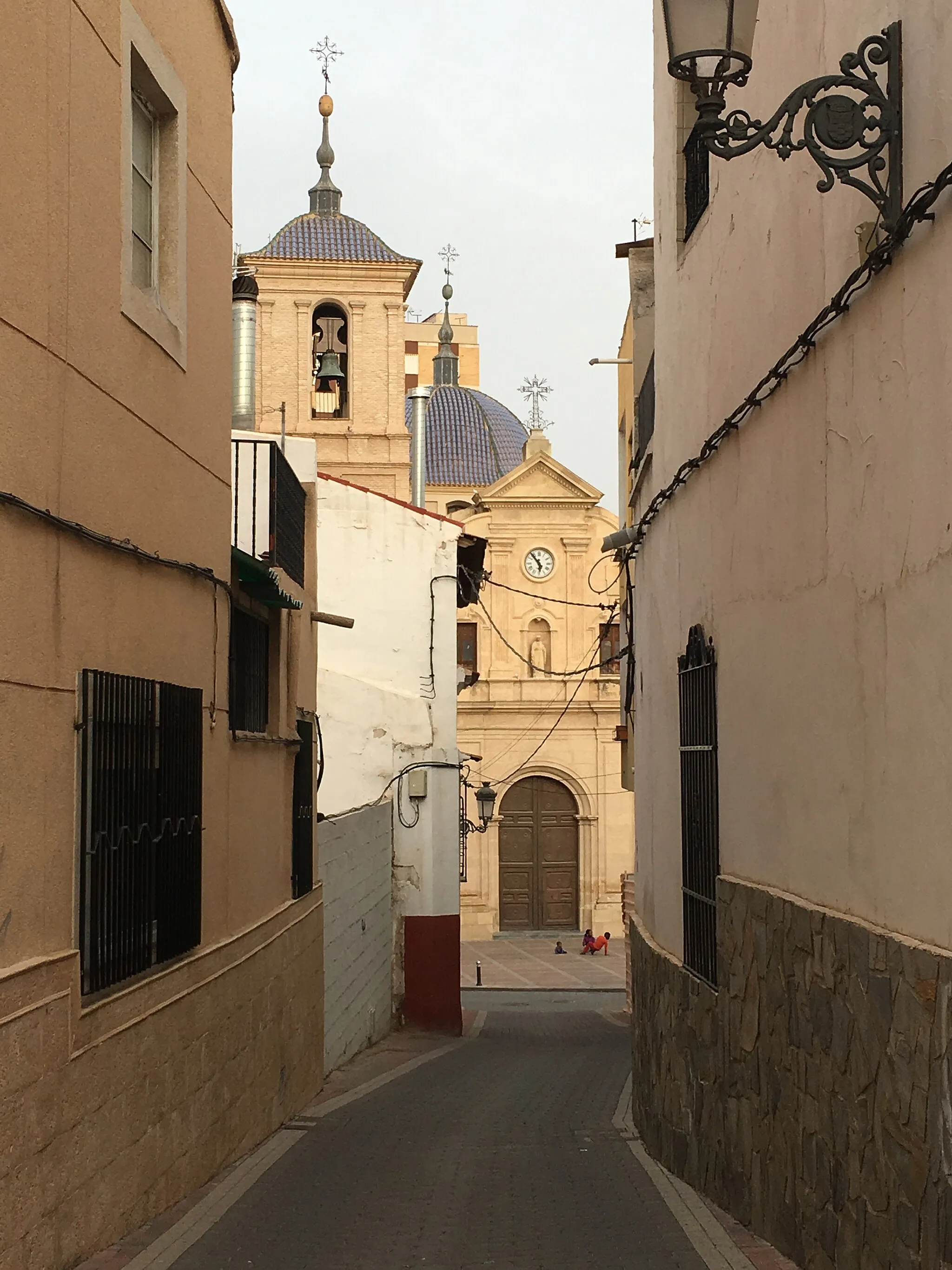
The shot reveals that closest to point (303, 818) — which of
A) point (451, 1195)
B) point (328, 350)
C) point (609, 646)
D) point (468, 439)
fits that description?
point (451, 1195)

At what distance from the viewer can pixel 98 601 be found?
6758 millimetres

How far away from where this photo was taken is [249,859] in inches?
407

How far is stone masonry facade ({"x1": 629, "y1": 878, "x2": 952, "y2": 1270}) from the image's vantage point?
190 inches

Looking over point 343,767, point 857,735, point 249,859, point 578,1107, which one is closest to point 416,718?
point 343,767

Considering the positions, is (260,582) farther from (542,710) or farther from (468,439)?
(468,439)

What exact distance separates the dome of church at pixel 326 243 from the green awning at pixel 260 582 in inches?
910

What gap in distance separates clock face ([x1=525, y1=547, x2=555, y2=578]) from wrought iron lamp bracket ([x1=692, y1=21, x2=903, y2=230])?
34.0 metres

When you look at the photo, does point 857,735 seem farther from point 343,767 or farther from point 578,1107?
point 343,767

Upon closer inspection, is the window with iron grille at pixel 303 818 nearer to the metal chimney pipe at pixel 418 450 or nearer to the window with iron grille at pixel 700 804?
the window with iron grille at pixel 700 804

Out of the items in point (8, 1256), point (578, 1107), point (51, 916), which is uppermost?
point (51, 916)

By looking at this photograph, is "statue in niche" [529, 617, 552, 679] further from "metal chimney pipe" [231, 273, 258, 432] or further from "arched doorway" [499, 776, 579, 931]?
"metal chimney pipe" [231, 273, 258, 432]

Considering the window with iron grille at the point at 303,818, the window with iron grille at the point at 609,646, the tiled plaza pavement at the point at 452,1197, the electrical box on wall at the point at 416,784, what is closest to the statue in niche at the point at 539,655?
the window with iron grille at the point at 609,646

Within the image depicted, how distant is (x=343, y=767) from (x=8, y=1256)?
1574cm

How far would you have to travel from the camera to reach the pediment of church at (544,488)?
129 ft
